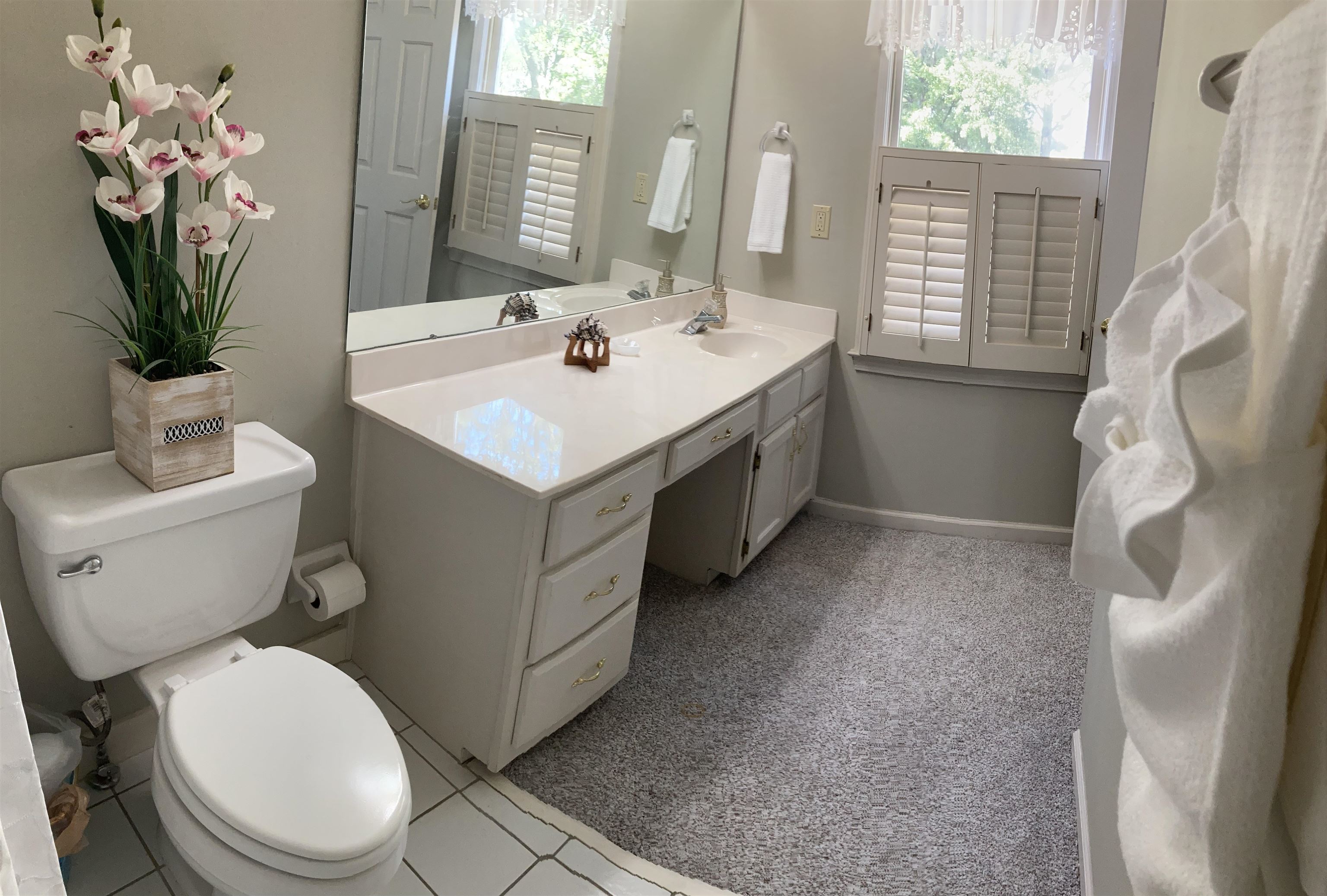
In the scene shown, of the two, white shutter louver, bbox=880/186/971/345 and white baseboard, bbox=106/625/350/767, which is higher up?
white shutter louver, bbox=880/186/971/345

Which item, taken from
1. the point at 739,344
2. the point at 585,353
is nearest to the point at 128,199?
the point at 585,353

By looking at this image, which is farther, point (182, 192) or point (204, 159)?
point (182, 192)

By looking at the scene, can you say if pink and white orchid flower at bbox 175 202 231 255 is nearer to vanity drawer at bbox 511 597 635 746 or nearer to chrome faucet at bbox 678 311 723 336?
vanity drawer at bbox 511 597 635 746

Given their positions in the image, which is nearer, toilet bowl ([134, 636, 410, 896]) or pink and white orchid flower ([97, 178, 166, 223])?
toilet bowl ([134, 636, 410, 896])

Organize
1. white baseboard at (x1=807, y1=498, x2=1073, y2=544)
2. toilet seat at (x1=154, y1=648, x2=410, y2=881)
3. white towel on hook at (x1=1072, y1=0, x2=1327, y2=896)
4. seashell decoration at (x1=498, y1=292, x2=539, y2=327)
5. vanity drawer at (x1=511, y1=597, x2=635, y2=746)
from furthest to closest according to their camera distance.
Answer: white baseboard at (x1=807, y1=498, x2=1073, y2=544) < seashell decoration at (x1=498, y1=292, x2=539, y2=327) < vanity drawer at (x1=511, y1=597, x2=635, y2=746) < toilet seat at (x1=154, y1=648, x2=410, y2=881) < white towel on hook at (x1=1072, y1=0, x2=1327, y2=896)

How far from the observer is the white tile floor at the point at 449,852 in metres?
1.54

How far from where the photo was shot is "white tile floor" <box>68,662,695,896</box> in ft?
5.05

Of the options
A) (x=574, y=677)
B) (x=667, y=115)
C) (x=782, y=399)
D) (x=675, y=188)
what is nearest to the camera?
(x=574, y=677)

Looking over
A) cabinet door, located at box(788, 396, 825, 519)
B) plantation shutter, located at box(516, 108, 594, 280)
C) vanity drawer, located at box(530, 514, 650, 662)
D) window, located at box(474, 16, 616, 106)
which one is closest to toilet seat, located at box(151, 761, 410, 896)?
vanity drawer, located at box(530, 514, 650, 662)

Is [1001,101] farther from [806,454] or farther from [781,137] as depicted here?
[806,454]

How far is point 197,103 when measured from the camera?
1.39 meters

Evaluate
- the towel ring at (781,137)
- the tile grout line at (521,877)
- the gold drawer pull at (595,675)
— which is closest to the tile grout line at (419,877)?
the tile grout line at (521,877)

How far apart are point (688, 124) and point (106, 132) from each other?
6.56 feet

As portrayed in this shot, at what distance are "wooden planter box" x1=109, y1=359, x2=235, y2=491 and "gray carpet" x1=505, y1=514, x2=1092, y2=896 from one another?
909 millimetres
